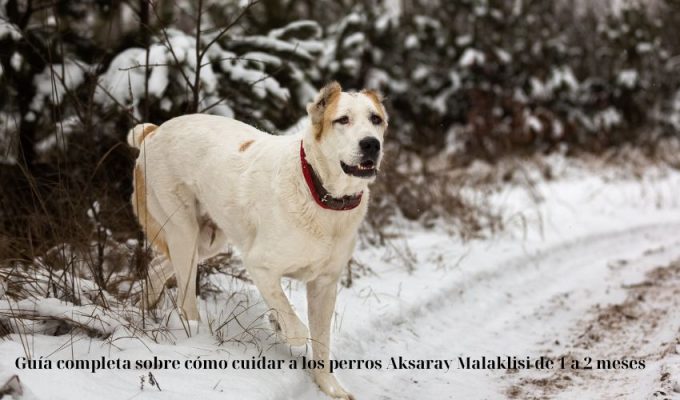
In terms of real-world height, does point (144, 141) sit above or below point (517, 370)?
above

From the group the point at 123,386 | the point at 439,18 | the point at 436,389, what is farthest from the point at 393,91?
the point at 123,386

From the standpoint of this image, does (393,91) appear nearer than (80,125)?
No

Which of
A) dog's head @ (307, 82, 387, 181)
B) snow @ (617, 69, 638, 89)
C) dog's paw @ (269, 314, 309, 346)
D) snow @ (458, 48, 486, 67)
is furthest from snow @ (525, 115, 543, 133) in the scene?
dog's paw @ (269, 314, 309, 346)

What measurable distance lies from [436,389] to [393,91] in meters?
9.28

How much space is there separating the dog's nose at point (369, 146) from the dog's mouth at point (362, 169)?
0.04 metres

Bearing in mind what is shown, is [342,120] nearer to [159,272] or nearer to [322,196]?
[322,196]

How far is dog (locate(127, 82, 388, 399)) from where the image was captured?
11.0 ft

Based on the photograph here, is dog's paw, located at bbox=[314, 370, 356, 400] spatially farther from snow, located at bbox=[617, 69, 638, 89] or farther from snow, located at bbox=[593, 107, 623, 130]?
snow, located at bbox=[617, 69, 638, 89]

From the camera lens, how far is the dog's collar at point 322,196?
3.39 m

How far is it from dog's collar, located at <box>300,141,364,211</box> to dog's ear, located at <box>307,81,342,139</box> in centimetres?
21

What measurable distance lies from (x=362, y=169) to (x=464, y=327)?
2.16 metres

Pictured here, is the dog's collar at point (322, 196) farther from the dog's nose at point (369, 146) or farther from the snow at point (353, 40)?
the snow at point (353, 40)

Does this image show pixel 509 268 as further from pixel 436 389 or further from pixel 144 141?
pixel 144 141

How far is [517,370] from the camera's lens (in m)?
4.13
